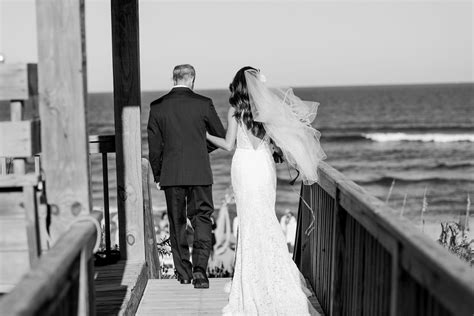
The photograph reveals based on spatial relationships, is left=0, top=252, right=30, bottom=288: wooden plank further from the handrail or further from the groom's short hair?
the groom's short hair

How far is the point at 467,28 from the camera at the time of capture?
77375mm

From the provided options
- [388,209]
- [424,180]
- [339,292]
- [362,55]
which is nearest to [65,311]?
[388,209]

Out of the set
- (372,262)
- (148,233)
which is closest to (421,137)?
(148,233)

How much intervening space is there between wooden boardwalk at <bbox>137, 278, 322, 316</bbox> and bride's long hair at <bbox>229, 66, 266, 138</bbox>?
143cm

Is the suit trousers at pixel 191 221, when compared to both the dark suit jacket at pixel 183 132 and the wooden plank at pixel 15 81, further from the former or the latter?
the wooden plank at pixel 15 81

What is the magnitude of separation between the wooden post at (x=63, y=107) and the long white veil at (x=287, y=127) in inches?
82.0

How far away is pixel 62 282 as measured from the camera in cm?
293

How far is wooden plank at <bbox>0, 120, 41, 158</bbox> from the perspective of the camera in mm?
3580

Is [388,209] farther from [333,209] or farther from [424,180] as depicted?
[424,180]

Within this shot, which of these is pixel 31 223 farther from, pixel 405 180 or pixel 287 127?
pixel 405 180

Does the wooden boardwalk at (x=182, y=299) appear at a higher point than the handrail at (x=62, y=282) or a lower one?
lower

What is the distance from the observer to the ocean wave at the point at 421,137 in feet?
172

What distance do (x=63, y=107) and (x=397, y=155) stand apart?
1738 inches

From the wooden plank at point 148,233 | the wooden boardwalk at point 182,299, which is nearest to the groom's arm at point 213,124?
the wooden plank at point 148,233
